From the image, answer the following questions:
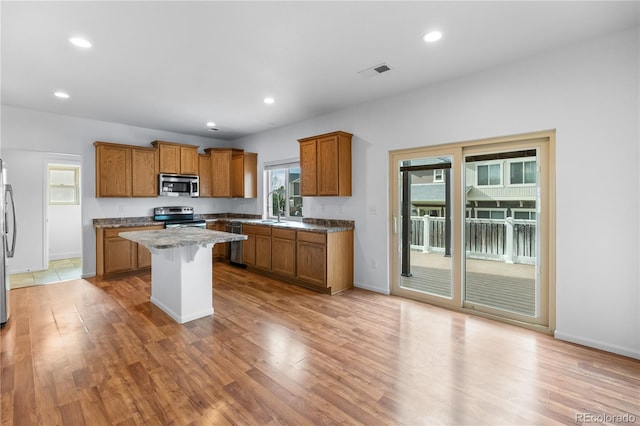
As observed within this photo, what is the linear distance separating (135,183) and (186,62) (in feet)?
10.3

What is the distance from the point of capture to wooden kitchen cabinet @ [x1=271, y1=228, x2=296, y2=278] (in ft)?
15.3

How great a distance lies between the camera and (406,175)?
4117 millimetres

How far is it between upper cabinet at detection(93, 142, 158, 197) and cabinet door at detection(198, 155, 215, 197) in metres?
0.87

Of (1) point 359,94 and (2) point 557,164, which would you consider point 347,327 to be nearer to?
(2) point 557,164

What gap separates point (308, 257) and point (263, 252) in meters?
1.08

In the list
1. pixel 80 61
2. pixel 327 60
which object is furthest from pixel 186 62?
pixel 327 60

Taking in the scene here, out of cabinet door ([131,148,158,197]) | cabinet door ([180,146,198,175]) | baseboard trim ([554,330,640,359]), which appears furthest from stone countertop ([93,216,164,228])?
baseboard trim ([554,330,640,359])

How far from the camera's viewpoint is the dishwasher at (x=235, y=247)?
5.69m

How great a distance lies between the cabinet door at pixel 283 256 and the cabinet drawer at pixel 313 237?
0.19 metres

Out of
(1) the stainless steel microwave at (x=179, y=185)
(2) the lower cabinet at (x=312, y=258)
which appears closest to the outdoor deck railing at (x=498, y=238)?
(2) the lower cabinet at (x=312, y=258)

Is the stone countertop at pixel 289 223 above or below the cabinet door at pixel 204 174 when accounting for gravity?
below

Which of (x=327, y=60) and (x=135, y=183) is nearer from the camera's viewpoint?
(x=327, y=60)

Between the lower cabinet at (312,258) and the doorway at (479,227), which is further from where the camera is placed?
the lower cabinet at (312,258)

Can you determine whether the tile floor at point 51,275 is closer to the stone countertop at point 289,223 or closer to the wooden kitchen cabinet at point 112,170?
the stone countertop at point 289,223
